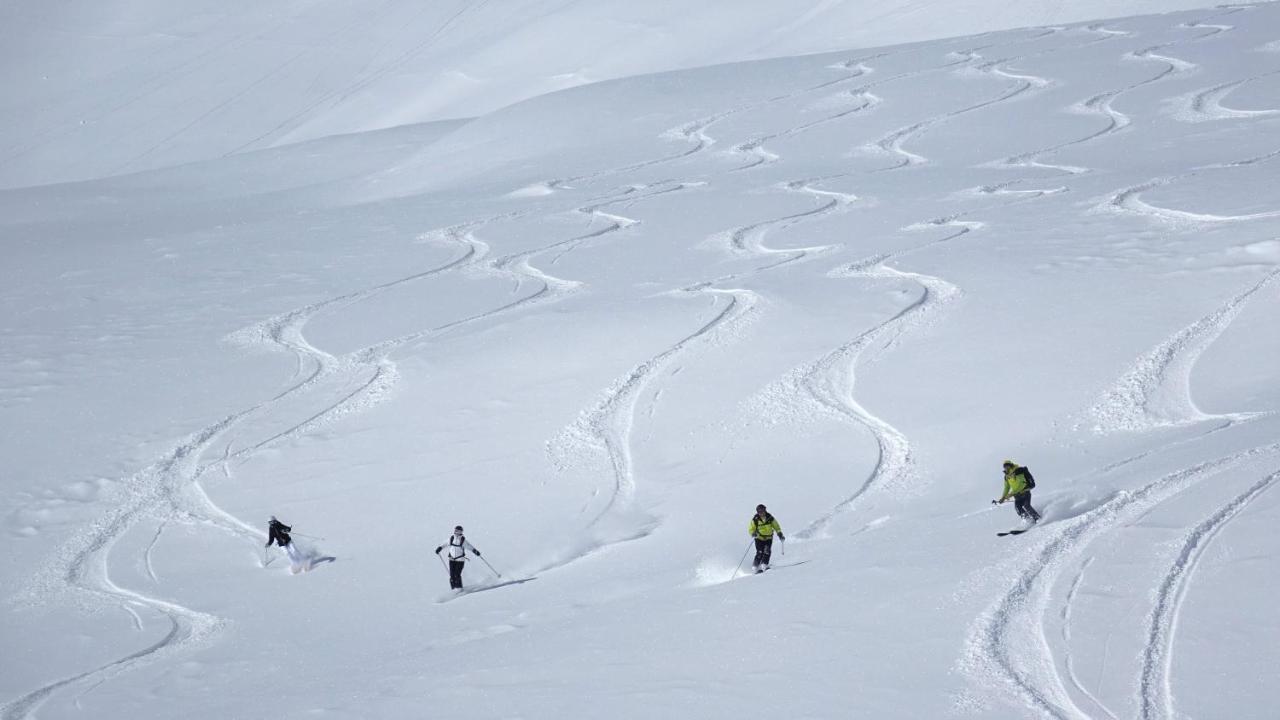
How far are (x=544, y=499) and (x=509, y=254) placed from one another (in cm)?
895

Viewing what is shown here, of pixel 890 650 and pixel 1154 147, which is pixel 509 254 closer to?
pixel 1154 147

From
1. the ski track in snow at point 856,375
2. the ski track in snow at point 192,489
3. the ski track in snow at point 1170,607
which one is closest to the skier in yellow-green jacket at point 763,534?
the ski track in snow at point 856,375

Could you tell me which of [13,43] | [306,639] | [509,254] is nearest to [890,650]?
[306,639]

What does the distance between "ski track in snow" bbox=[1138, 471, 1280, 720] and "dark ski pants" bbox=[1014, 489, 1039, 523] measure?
3.90 feet

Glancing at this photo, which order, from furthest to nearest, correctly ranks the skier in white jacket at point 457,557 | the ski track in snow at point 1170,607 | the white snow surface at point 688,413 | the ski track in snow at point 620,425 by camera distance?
the ski track in snow at point 620,425 < the skier in white jacket at point 457,557 < the white snow surface at point 688,413 < the ski track in snow at point 1170,607

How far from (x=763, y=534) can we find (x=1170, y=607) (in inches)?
121

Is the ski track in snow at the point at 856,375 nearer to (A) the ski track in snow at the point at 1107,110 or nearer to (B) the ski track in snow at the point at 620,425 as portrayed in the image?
(B) the ski track in snow at the point at 620,425

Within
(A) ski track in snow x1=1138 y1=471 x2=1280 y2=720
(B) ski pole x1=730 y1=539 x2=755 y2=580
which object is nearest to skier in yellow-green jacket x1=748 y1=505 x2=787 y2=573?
(B) ski pole x1=730 y1=539 x2=755 y2=580

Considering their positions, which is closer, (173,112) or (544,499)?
(544,499)

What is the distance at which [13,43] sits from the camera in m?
38.7

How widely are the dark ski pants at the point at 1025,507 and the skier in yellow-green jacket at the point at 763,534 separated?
1.79 metres

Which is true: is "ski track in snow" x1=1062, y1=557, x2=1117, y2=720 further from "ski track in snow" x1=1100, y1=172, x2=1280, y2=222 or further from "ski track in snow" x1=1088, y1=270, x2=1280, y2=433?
"ski track in snow" x1=1100, y1=172, x2=1280, y2=222

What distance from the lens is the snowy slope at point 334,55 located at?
A: 113ft

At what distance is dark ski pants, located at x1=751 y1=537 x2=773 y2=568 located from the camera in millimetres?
9789
